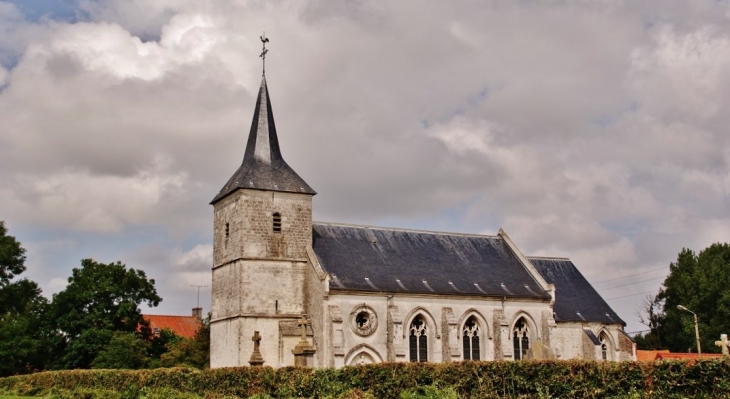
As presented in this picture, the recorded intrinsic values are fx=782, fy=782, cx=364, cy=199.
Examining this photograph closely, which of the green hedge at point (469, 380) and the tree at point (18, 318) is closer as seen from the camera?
the green hedge at point (469, 380)

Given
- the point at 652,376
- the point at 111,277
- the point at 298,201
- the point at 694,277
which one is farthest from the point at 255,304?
the point at 694,277

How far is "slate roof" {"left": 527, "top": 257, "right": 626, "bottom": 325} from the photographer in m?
47.3

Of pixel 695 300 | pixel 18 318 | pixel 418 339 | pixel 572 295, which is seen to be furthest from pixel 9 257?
pixel 695 300

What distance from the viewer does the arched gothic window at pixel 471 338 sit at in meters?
42.4

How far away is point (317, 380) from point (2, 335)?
3237cm

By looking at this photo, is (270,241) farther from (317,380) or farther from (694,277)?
(694,277)

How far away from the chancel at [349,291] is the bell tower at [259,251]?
0.06 m

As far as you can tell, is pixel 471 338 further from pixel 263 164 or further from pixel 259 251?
pixel 263 164

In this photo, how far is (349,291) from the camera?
3959 centimetres

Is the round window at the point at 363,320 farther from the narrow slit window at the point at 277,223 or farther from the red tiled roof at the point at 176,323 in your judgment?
the red tiled roof at the point at 176,323

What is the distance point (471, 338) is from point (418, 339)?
3415 millimetres

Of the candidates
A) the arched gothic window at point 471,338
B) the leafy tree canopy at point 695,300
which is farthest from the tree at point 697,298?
the arched gothic window at point 471,338

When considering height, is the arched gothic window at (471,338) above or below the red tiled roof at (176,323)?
below

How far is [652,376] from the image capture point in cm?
1598
